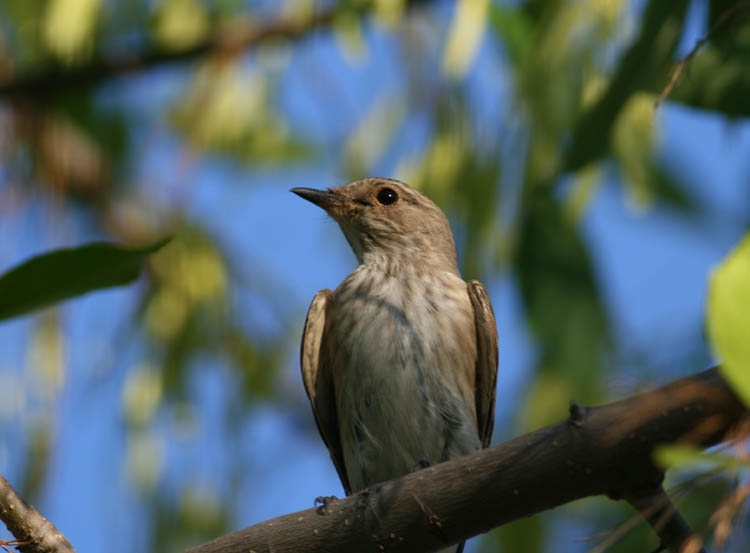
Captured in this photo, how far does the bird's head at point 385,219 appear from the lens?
5723 millimetres

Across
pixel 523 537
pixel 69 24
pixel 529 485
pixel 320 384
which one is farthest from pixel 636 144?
pixel 69 24

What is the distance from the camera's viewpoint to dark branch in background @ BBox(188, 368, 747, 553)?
2316 millimetres

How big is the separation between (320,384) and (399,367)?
23.2 inches

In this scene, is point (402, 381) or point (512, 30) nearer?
point (512, 30)

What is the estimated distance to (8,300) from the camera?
2.73m

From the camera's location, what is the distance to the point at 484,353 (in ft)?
16.6

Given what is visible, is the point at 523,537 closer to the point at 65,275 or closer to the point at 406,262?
the point at 406,262

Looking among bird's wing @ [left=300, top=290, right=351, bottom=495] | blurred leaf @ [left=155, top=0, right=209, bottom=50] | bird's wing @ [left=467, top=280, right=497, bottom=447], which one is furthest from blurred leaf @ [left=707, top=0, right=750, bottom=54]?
blurred leaf @ [left=155, top=0, right=209, bottom=50]

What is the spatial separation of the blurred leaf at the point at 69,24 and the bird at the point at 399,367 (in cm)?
127

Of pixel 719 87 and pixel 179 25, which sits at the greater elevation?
pixel 179 25

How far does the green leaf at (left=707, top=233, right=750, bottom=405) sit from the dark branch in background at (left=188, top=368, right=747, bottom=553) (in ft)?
2.68

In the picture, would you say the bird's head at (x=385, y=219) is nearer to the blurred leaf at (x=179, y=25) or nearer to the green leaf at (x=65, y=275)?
the blurred leaf at (x=179, y=25)

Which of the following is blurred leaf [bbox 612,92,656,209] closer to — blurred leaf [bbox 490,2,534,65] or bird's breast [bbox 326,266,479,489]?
blurred leaf [bbox 490,2,534,65]


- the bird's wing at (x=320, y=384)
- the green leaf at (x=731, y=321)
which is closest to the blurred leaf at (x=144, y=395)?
the bird's wing at (x=320, y=384)
